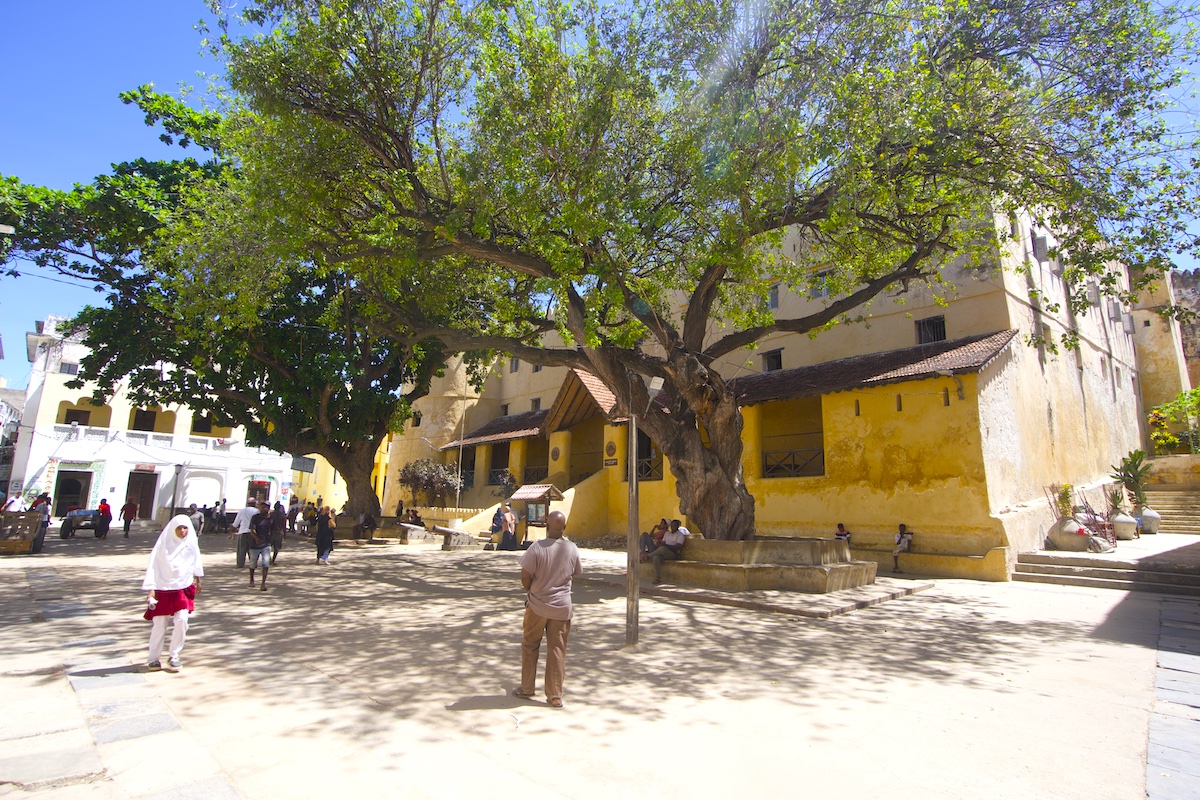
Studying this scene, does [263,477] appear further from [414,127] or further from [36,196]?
[414,127]

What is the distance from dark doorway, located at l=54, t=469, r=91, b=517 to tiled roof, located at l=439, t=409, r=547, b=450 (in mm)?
18487

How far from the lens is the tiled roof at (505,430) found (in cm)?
2642

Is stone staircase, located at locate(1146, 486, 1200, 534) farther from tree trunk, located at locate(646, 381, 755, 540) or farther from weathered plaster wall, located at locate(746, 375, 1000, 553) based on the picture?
tree trunk, located at locate(646, 381, 755, 540)

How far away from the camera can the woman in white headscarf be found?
5.93m

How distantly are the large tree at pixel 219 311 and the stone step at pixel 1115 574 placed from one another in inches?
600

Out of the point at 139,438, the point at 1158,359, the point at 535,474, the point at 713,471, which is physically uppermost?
the point at 1158,359

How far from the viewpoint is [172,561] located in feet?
20.0

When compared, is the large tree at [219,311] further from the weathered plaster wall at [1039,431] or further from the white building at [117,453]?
the weathered plaster wall at [1039,431]

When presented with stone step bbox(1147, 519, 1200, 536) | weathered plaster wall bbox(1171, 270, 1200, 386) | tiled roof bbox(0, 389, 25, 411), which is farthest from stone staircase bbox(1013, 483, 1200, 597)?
tiled roof bbox(0, 389, 25, 411)

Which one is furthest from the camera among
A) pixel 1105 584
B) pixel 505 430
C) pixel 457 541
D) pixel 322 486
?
pixel 322 486

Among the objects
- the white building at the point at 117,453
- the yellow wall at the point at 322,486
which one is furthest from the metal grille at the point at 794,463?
the yellow wall at the point at 322,486

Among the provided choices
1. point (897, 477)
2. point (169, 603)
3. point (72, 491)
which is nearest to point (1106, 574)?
point (897, 477)

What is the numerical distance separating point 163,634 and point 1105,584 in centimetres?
1562

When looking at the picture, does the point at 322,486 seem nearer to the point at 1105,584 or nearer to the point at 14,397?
the point at 14,397
